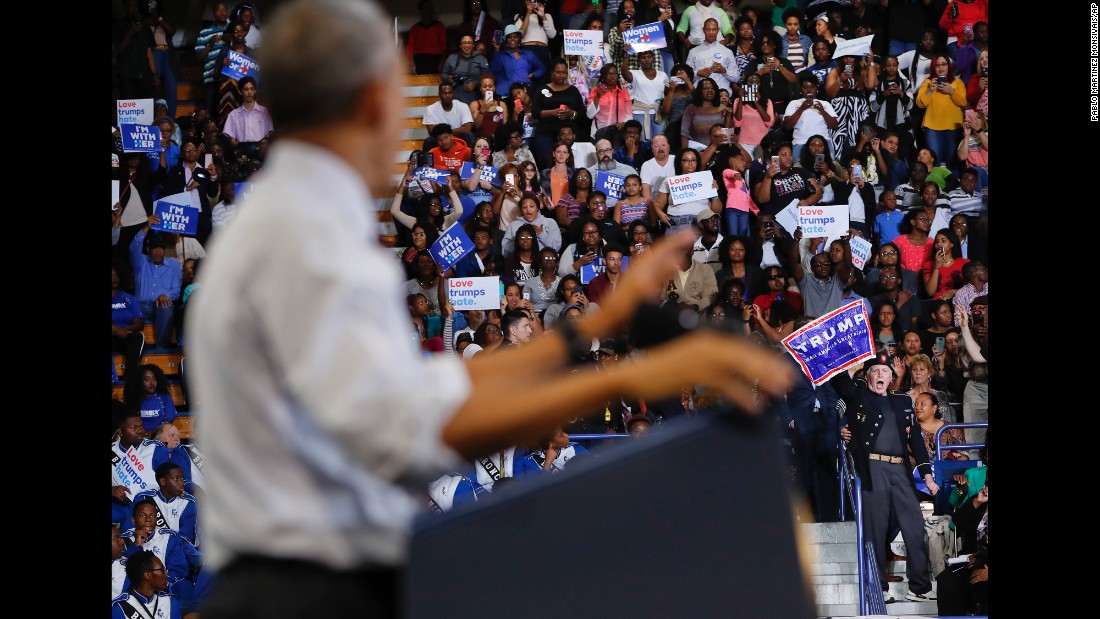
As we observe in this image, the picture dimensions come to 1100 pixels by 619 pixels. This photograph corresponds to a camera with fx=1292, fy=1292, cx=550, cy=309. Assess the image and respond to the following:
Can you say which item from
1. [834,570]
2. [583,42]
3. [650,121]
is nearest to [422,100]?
[583,42]

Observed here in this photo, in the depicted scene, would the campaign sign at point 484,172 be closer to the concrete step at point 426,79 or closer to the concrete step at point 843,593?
the concrete step at point 426,79

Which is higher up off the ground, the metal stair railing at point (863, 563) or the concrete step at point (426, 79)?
the concrete step at point (426, 79)

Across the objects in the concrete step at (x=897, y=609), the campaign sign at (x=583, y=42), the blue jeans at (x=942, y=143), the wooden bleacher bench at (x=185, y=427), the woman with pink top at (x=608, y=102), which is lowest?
the concrete step at (x=897, y=609)

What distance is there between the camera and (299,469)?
1329 millimetres

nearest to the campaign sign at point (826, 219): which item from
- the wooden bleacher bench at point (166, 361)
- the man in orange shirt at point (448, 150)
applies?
the man in orange shirt at point (448, 150)

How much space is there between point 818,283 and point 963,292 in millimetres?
1194

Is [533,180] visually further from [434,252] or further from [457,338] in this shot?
[457,338]

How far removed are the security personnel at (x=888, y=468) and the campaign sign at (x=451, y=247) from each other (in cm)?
342

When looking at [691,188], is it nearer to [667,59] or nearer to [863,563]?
[667,59]

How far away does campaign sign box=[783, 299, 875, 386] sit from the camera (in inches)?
334

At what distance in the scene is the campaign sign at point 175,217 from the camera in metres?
11.1

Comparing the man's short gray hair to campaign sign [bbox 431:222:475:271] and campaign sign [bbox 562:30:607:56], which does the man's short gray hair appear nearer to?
campaign sign [bbox 431:222:475:271]

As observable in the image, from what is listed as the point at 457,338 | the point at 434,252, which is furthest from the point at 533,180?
the point at 457,338

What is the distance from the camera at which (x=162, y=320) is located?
36.6 ft
